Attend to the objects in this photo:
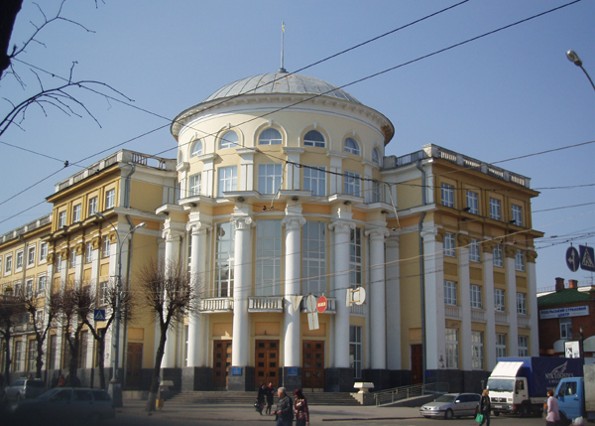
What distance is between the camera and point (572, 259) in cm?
2973

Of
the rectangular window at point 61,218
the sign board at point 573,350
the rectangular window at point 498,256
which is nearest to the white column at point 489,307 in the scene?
the rectangular window at point 498,256

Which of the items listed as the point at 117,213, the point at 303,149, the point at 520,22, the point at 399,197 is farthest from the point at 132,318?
the point at 520,22

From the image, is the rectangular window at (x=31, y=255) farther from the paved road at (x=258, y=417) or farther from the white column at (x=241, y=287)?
the paved road at (x=258, y=417)

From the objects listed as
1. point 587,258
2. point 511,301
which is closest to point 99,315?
point 587,258

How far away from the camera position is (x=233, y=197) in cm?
4616

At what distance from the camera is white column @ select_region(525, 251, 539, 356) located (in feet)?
178

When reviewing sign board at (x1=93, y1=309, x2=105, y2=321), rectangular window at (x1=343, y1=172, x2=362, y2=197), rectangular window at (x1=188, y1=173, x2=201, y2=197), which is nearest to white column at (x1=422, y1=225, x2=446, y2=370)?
rectangular window at (x1=343, y1=172, x2=362, y2=197)

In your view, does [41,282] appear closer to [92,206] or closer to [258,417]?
[92,206]

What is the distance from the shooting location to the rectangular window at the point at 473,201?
5184cm

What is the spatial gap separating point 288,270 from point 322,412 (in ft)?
35.6

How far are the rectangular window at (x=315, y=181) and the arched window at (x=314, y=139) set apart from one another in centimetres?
160

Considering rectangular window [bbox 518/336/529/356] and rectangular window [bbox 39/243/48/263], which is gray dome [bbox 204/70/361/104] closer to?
rectangular window [bbox 518/336/529/356]

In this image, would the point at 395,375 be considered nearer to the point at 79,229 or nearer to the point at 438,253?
the point at 438,253

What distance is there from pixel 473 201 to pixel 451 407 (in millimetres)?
19242
